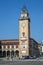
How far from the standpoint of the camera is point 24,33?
298 feet

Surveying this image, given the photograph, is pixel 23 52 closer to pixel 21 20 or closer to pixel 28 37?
pixel 28 37

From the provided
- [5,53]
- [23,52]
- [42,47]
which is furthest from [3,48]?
[42,47]

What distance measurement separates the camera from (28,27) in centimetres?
9119

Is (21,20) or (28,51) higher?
(21,20)

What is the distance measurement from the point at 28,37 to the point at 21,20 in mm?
7270

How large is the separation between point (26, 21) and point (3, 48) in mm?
17811

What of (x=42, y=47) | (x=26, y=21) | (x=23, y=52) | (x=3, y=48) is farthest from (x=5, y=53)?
(x=42, y=47)

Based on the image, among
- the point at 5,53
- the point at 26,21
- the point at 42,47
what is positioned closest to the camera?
the point at 26,21

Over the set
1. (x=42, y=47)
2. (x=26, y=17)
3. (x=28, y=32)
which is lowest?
(x=42, y=47)

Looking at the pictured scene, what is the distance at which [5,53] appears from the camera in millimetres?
100250

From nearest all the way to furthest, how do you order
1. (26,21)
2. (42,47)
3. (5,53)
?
(26,21)
(5,53)
(42,47)

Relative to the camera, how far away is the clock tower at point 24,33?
298 feet

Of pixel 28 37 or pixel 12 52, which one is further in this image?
pixel 12 52

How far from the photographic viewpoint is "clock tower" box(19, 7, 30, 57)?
9081cm
